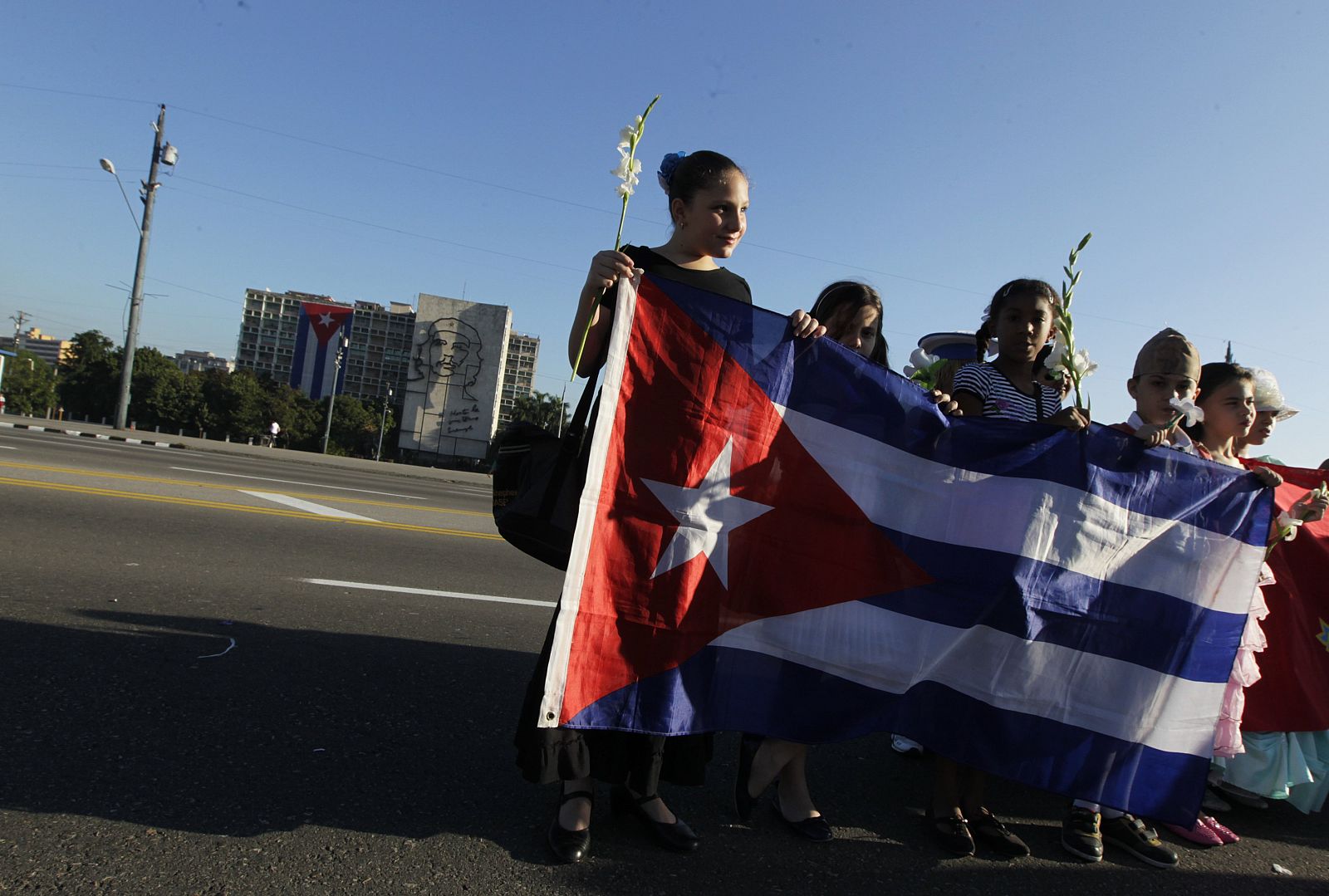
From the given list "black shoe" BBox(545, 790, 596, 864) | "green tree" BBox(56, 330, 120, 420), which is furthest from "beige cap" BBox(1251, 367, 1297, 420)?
"green tree" BBox(56, 330, 120, 420)

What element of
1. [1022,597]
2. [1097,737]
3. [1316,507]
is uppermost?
[1316,507]

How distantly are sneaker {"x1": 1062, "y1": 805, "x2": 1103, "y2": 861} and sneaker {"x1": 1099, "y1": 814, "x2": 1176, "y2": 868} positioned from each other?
73mm

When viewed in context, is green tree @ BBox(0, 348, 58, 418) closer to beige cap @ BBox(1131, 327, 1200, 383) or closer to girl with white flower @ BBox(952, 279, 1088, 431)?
girl with white flower @ BBox(952, 279, 1088, 431)

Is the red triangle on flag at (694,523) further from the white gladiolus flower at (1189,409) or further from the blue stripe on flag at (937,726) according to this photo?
the white gladiolus flower at (1189,409)

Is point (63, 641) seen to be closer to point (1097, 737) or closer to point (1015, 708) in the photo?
point (1015, 708)

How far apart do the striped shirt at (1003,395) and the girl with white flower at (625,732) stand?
81 cm

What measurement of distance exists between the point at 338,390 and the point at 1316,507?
433 feet

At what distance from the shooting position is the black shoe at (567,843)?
229cm

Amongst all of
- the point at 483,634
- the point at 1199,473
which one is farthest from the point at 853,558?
the point at 483,634

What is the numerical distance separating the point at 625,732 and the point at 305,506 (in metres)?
8.26

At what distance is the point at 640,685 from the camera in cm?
246

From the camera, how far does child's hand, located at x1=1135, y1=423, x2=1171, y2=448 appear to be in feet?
9.77

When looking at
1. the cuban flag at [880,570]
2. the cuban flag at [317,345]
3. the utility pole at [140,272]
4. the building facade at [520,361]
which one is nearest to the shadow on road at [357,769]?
the cuban flag at [880,570]

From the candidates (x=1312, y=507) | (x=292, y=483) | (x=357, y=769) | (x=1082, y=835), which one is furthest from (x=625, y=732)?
(x=292, y=483)
